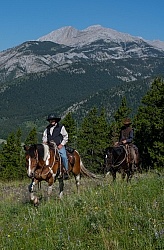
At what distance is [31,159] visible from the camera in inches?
451

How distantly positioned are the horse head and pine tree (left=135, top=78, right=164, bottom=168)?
94.3 ft

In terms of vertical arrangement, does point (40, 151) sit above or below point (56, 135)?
below

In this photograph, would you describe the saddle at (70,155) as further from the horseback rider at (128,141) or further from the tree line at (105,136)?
the tree line at (105,136)

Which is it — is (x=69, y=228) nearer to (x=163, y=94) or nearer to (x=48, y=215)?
(x=48, y=215)

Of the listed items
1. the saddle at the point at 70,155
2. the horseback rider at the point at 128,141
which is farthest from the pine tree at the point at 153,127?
the saddle at the point at 70,155

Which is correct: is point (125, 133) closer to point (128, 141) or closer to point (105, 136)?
point (128, 141)

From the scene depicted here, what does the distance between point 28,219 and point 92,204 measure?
1434mm

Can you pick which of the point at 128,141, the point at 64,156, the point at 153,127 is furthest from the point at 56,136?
the point at 153,127

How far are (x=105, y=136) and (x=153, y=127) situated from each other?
56.4ft

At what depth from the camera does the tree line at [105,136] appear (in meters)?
40.9

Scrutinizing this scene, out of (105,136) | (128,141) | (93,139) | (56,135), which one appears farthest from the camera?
(105,136)

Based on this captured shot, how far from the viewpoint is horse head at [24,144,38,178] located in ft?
37.3

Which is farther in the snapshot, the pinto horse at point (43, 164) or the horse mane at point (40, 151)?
the horse mane at point (40, 151)

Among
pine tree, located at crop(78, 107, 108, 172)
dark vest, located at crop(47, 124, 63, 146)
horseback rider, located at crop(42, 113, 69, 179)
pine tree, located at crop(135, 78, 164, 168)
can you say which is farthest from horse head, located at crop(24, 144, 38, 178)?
pine tree, located at crop(78, 107, 108, 172)
